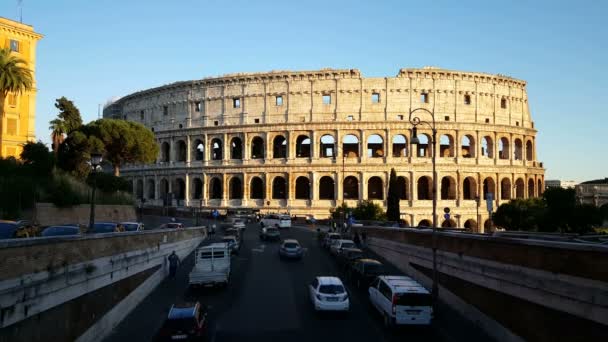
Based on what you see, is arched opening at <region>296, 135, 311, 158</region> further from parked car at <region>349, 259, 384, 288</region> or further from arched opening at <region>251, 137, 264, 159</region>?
parked car at <region>349, 259, 384, 288</region>

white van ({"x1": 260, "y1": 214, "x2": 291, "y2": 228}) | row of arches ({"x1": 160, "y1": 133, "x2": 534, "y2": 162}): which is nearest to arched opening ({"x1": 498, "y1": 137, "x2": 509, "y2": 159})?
row of arches ({"x1": 160, "y1": 133, "x2": 534, "y2": 162})

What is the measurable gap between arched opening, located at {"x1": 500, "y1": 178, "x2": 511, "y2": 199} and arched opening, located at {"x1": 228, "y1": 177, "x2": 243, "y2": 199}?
4034 cm

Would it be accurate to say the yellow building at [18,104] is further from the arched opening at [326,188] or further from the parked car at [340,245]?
the parked car at [340,245]

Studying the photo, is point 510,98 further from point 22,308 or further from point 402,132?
point 22,308

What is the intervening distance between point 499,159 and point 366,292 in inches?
2299

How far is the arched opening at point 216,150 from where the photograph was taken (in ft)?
260

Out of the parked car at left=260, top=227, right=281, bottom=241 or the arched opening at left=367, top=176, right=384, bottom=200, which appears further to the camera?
the arched opening at left=367, top=176, right=384, bottom=200

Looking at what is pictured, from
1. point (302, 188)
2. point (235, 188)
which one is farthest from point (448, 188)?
point (235, 188)

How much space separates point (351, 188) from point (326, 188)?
12.7 feet

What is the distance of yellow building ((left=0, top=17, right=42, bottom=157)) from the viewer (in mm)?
55781

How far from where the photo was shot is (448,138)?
7300 cm

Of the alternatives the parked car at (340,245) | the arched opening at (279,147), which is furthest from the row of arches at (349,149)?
the parked car at (340,245)

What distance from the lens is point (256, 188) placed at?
7950 cm

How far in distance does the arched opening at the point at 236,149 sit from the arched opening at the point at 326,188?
45.6ft
